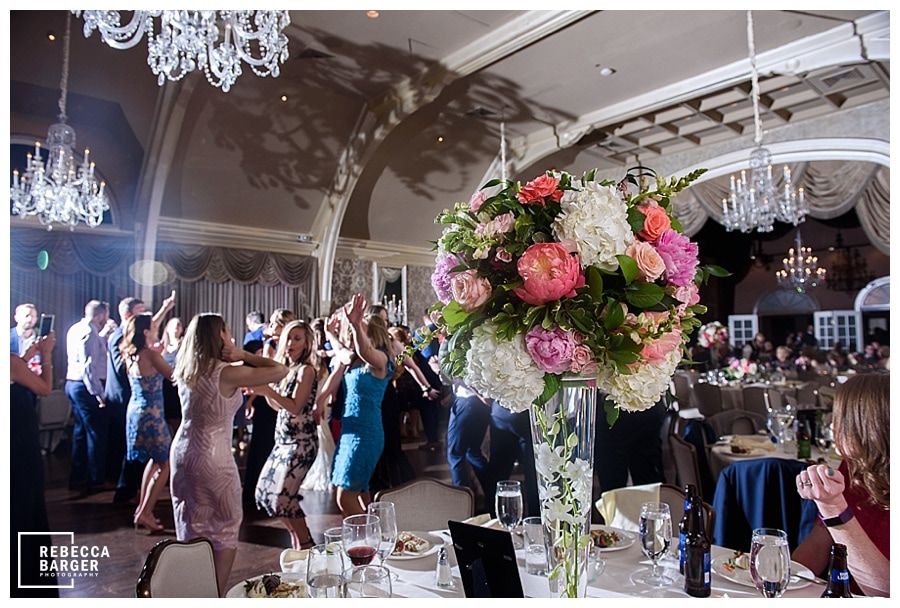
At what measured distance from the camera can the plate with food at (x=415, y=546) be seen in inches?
71.8

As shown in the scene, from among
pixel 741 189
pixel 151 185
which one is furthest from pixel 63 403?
pixel 741 189

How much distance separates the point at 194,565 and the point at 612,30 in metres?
4.69

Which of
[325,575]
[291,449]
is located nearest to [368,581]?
[325,575]

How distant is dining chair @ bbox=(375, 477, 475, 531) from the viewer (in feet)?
7.91

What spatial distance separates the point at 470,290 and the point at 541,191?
22 cm

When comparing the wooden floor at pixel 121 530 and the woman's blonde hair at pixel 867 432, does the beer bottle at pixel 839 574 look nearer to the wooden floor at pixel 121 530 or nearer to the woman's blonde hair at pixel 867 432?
the woman's blonde hair at pixel 867 432

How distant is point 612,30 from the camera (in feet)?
16.0

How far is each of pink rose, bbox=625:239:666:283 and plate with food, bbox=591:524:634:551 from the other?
1035 millimetres

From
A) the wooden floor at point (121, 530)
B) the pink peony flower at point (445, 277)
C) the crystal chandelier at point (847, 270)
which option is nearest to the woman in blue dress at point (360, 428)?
the wooden floor at point (121, 530)

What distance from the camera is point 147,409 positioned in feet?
14.5

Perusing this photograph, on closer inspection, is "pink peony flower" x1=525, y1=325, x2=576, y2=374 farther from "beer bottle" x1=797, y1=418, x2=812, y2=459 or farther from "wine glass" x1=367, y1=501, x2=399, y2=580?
"beer bottle" x1=797, y1=418, x2=812, y2=459

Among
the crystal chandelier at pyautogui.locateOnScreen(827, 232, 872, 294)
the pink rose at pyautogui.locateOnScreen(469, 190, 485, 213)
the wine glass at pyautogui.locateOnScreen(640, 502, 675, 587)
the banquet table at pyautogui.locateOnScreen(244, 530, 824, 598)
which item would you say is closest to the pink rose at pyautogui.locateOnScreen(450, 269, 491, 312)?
the pink rose at pyautogui.locateOnScreen(469, 190, 485, 213)

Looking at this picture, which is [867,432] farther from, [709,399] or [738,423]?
[709,399]

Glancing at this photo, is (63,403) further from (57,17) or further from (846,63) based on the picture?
(846,63)
